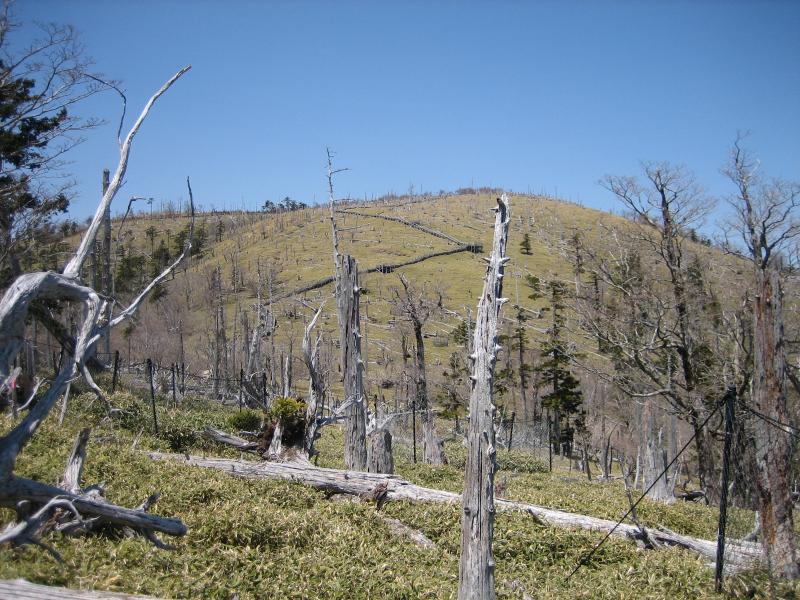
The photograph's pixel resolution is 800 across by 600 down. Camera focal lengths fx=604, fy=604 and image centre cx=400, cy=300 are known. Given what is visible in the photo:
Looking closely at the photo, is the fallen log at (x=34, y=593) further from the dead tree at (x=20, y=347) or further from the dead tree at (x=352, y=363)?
the dead tree at (x=352, y=363)

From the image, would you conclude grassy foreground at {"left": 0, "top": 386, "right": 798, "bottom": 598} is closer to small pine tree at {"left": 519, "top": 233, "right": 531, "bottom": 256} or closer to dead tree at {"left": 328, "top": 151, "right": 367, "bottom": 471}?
dead tree at {"left": 328, "top": 151, "right": 367, "bottom": 471}

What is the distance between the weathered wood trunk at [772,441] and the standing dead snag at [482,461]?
5080 mm

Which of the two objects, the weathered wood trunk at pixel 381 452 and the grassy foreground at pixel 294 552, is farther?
the weathered wood trunk at pixel 381 452

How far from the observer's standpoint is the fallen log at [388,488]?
34.0 ft

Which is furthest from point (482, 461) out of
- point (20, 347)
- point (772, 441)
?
point (772, 441)

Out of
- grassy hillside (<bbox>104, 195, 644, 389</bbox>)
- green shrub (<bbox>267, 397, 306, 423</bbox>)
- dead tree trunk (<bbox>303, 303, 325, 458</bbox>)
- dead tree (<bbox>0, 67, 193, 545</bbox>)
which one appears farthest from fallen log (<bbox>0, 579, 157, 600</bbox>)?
grassy hillside (<bbox>104, 195, 644, 389</bbox>)

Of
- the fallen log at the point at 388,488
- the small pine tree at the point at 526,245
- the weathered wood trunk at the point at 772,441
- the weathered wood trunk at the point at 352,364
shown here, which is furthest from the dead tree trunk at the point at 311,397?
the small pine tree at the point at 526,245

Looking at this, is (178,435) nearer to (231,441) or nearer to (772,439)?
(231,441)

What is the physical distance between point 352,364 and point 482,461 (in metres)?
7.23

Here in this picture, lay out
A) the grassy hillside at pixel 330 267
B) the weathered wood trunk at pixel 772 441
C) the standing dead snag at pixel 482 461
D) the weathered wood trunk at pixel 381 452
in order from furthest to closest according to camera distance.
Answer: the grassy hillside at pixel 330 267
the weathered wood trunk at pixel 381 452
the weathered wood trunk at pixel 772 441
the standing dead snag at pixel 482 461

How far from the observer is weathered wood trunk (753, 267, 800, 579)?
8.88 meters

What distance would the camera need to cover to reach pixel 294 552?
25.2 feet

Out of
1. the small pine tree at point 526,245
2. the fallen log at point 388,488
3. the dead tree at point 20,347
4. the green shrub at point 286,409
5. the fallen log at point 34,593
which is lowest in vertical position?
the fallen log at point 388,488

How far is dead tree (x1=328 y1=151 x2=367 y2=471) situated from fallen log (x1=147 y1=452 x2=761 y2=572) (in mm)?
1723
